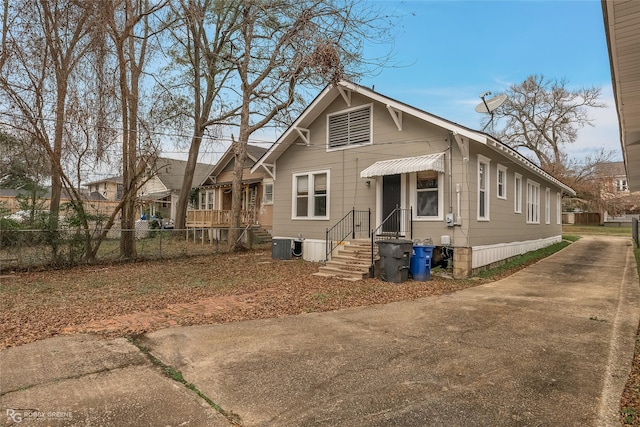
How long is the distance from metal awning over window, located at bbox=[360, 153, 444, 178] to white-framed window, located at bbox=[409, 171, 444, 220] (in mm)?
454

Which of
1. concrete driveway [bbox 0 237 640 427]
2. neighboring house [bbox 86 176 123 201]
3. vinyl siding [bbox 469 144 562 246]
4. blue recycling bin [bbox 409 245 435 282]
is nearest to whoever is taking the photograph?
concrete driveway [bbox 0 237 640 427]

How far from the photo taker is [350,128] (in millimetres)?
12125

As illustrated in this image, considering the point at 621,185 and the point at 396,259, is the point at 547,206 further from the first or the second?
the point at 621,185

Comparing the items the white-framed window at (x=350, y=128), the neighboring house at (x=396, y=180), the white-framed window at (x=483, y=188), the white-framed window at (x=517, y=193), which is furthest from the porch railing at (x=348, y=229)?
the white-framed window at (x=517, y=193)

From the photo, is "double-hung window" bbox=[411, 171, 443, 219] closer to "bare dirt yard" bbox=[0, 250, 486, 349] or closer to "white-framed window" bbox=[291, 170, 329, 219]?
"bare dirt yard" bbox=[0, 250, 486, 349]

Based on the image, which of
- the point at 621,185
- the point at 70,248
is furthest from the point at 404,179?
the point at 621,185

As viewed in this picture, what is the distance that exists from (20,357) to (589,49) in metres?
12.5

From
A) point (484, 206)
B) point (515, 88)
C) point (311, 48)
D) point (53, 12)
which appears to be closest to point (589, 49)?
point (484, 206)

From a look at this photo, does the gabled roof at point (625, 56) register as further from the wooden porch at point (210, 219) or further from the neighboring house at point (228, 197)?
the wooden porch at point (210, 219)

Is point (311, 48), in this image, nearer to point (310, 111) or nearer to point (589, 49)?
point (310, 111)

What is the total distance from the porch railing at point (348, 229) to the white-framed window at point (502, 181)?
4.07 m

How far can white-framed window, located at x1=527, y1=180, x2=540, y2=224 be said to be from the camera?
14962 millimetres

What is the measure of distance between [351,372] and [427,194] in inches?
297

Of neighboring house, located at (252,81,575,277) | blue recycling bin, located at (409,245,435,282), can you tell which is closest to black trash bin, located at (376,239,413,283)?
blue recycling bin, located at (409,245,435,282)
